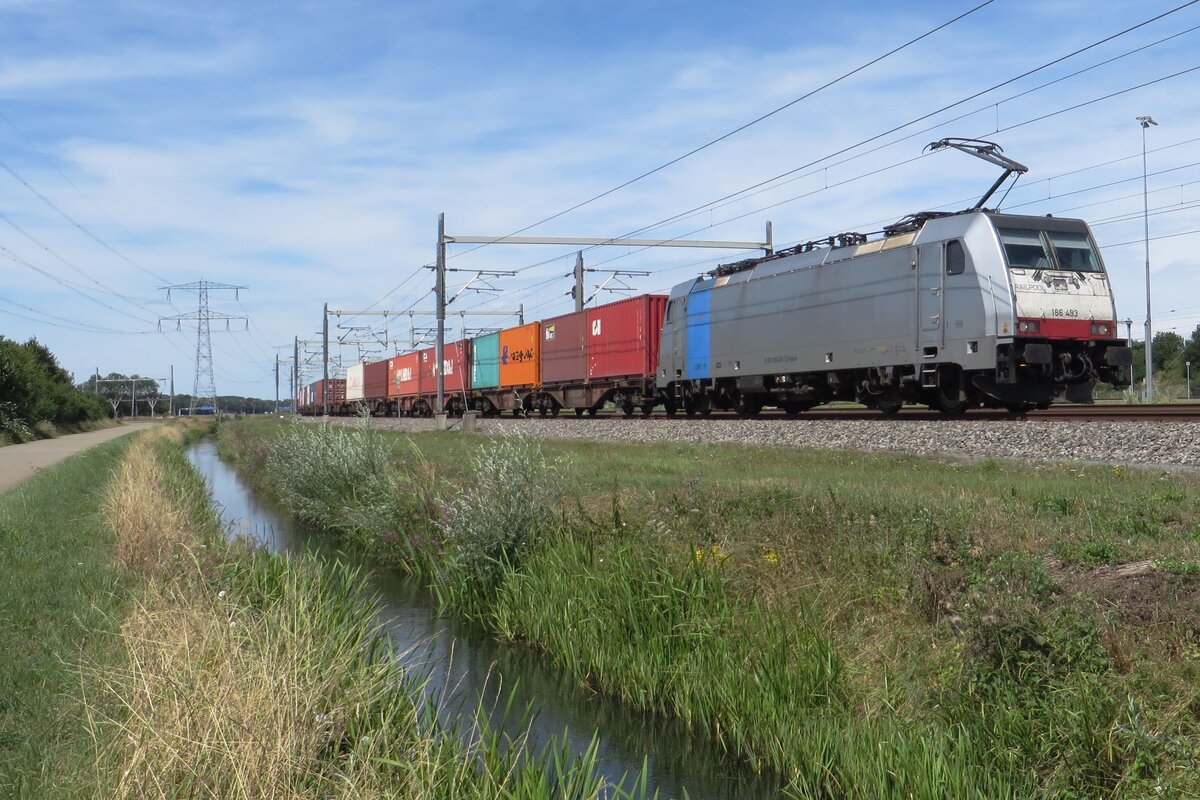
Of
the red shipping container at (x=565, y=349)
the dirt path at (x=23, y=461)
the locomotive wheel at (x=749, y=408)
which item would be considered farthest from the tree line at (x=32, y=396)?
the locomotive wheel at (x=749, y=408)

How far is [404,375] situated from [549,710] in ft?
159

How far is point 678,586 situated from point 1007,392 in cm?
1132

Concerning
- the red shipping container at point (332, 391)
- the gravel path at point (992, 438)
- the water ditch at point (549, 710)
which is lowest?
the water ditch at point (549, 710)

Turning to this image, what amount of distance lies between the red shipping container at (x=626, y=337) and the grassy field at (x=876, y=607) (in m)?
16.5

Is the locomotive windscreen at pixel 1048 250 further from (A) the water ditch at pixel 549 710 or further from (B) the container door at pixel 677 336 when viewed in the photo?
(A) the water ditch at pixel 549 710

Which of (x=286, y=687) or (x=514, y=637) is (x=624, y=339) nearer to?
(x=514, y=637)

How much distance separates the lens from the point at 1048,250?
18531 millimetres

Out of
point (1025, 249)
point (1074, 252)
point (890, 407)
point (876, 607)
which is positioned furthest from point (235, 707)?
point (890, 407)

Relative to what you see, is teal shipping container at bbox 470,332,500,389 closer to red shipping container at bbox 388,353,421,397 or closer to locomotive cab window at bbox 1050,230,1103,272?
red shipping container at bbox 388,353,421,397

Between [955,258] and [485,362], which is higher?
[955,258]

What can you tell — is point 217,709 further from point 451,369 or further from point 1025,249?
point 451,369

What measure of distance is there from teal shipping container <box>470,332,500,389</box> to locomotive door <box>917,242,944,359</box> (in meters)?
25.3

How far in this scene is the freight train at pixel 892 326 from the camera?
58.9 ft

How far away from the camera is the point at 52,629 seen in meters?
7.52
